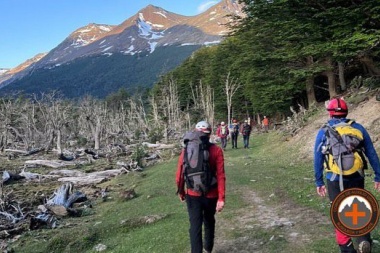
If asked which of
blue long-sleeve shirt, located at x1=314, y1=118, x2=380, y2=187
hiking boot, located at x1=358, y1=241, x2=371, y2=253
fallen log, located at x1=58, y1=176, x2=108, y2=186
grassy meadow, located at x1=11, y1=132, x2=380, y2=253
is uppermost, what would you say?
blue long-sleeve shirt, located at x1=314, y1=118, x2=380, y2=187

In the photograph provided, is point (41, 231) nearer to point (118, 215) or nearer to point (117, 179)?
point (118, 215)

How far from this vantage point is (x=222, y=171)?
20.3ft

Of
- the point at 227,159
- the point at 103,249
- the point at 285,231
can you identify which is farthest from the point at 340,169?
the point at 227,159

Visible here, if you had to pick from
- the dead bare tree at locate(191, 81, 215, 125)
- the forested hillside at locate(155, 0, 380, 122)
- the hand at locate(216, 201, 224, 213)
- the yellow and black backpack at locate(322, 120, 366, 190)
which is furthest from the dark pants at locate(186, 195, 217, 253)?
the dead bare tree at locate(191, 81, 215, 125)

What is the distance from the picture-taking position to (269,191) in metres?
12.7

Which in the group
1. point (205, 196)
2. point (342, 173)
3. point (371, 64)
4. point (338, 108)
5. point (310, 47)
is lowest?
point (205, 196)

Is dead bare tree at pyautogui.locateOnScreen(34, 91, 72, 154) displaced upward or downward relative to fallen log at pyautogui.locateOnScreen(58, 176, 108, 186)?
upward

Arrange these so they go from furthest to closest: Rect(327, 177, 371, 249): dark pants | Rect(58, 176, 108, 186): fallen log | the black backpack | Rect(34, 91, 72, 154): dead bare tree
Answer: Rect(34, 91, 72, 154): dead bare tree
Rect(58, 176, 108, 186): fallen log
the black backpack
Rect(327, 177, 371, 249): dark pants

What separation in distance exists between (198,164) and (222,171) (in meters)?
0.45

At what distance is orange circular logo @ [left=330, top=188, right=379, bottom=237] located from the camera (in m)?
4.00

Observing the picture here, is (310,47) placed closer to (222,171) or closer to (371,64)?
(371,64)

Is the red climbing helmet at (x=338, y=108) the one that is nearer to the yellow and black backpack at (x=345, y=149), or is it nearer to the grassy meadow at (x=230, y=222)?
the yellow and black backpack at (x=345, y=149)

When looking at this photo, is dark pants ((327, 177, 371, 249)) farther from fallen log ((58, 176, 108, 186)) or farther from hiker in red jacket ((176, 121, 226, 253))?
fallen log ((58, 176, 108, 186))

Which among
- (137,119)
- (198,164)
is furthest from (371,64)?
(137,119)
